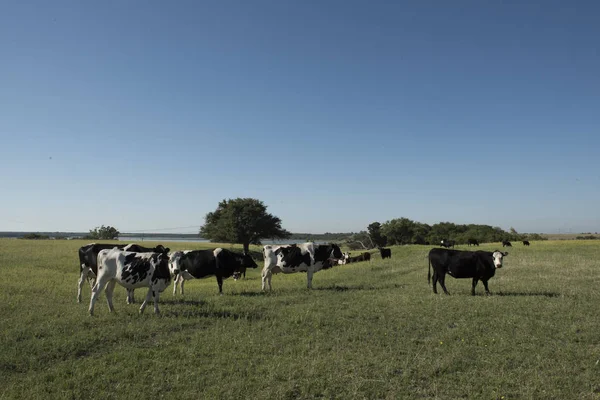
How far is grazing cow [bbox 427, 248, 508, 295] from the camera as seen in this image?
1617 centimetres

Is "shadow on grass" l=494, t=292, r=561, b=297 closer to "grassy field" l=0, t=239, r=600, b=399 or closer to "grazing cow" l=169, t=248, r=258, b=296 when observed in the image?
"grassy field" l=0, t=239, r=600, b=399

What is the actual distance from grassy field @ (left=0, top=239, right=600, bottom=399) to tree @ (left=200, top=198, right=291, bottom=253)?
145 ft

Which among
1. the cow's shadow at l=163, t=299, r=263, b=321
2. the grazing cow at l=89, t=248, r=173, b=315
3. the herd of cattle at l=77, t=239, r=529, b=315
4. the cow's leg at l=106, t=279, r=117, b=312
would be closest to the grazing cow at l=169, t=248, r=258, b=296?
the herd of cattle at l=77, t=239, r=529, b=315

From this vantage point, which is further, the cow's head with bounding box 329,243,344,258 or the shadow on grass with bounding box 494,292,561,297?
the cow's head with bounding box 329,243,344,258

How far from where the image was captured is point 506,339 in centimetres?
925

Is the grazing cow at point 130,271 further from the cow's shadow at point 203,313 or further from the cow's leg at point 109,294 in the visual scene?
the cow's shadow at point 203,313

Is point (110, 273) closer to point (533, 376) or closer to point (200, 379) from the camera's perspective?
point (200, 379)

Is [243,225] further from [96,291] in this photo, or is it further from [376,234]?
[376,234]

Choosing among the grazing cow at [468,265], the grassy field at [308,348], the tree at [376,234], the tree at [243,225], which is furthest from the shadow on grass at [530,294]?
the tree at [376,234]

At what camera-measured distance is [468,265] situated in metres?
16.3

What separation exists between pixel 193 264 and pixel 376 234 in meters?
95.1

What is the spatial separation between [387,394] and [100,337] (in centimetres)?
701

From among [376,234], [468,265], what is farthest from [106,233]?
[468,265]

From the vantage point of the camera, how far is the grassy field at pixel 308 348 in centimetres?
673
